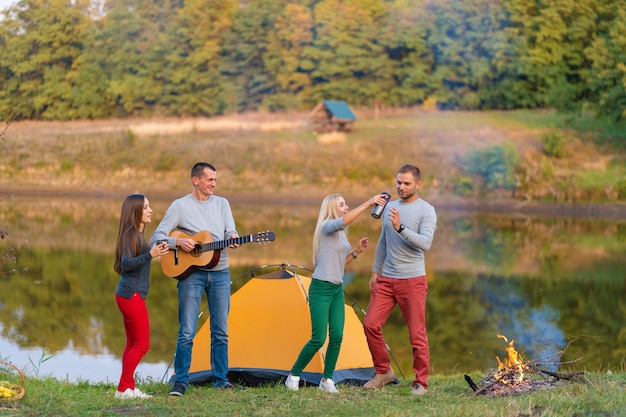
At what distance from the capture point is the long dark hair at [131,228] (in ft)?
22.5

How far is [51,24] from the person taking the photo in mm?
57281

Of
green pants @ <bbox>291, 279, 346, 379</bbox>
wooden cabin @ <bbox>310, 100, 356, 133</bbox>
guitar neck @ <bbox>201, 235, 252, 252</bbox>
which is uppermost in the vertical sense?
wooden cabin @ <bbox>310, 100, 356, 133</bbox>

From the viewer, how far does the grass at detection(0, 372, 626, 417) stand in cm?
611

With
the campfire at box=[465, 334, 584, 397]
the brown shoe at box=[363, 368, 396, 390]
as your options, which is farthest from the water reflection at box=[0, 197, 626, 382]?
the brown shoe at box=[363, 368, 396, 390]

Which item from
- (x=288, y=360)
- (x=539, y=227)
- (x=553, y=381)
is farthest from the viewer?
(x=539, y=227)

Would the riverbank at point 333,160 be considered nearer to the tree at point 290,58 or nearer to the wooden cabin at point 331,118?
the wooden cabin at point 331,118

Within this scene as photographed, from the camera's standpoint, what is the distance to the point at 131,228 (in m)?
6.90

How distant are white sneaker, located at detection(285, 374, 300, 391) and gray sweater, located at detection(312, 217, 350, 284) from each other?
2.94 feet

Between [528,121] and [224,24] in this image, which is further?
[224,24]

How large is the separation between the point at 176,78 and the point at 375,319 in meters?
50.3

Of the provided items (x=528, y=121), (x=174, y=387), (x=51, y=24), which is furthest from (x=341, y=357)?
(x=51, y=24)

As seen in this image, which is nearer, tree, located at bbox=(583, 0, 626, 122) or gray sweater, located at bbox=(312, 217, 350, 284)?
→ gray sweater, located at bbox=(312, 217, 350, 284)

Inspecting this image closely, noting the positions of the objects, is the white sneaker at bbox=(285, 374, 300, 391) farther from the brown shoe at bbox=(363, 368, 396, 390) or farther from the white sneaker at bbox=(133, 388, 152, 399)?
the white sneaker at bbox=(133, 388, 152, 399)

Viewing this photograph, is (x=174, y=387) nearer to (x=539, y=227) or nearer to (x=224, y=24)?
(x=539, y=227)
